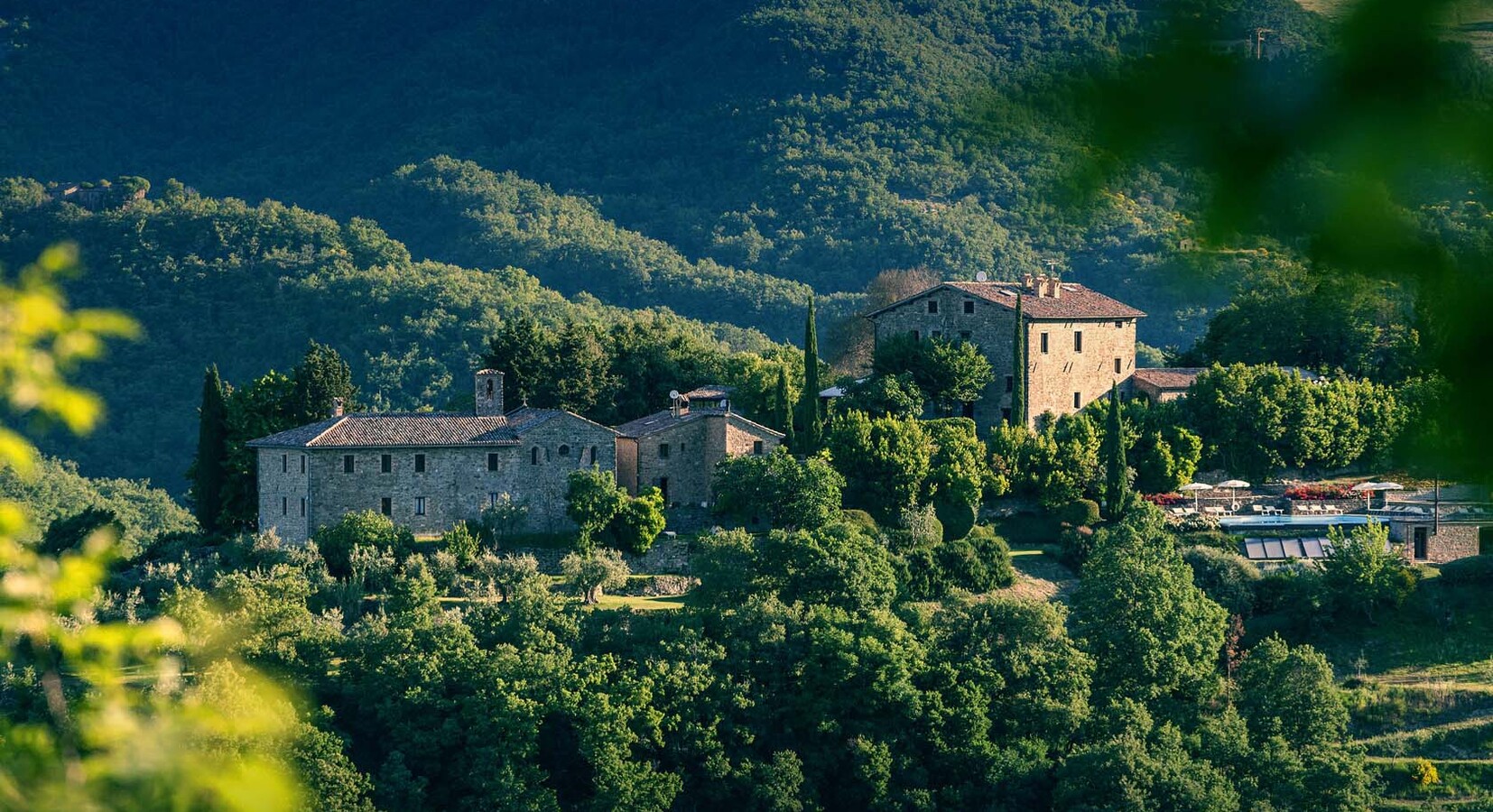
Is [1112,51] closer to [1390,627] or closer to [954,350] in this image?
[1390,627]

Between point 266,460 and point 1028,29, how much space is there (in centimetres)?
4083

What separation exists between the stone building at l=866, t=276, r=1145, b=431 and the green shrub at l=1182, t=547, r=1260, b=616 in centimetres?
836

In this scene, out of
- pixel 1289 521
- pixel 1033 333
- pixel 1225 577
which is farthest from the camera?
pixel 1033 333

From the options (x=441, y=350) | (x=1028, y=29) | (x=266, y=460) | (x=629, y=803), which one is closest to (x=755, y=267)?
(x=441, y=350)

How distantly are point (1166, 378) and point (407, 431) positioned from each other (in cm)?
2325

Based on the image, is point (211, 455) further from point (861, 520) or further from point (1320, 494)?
point (1320, 494)

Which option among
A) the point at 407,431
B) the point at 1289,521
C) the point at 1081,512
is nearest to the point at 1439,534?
the point at 1289,521

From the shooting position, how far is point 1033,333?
2110 inches

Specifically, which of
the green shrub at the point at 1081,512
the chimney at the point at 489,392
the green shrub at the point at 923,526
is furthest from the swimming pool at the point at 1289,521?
the chimney at the point at 489,392

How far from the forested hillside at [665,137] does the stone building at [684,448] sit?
325 inches

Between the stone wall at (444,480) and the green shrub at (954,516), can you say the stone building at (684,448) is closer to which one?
the stone wall at (444,480)

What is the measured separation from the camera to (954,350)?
2074 inches

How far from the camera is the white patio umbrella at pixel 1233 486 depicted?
51625 millimetres

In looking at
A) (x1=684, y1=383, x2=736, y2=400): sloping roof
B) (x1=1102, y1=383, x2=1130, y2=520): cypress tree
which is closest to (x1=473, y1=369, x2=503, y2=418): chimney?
(x1=684, y1=383, x2=736, y2=400): sloping roof
